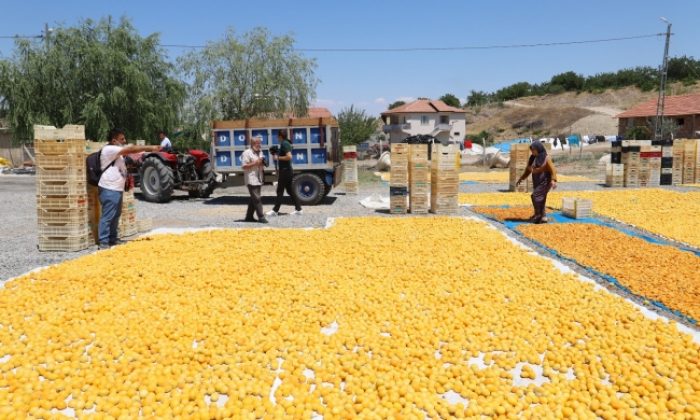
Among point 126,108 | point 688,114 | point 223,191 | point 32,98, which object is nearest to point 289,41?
point 126,108

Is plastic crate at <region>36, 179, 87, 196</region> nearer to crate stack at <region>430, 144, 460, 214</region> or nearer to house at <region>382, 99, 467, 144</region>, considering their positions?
crate stack at <region>430, 144, 460, 214</region>

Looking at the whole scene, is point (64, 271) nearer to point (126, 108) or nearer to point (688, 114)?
point (126, 108)

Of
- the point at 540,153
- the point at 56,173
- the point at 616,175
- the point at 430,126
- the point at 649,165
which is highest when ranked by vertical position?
the point at 430,126

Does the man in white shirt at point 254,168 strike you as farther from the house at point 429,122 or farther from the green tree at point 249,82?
the house at point 429,122

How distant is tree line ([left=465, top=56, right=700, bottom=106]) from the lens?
237 feet

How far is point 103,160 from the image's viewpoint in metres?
7.79

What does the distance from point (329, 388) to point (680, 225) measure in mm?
9161

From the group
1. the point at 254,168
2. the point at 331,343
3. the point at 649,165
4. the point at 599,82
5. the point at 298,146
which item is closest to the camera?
the point at 331,343

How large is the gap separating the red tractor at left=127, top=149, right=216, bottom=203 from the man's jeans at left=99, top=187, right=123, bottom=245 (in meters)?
6.08

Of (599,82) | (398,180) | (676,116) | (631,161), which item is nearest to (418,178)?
(398,180)

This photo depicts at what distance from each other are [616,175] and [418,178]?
32.1ft

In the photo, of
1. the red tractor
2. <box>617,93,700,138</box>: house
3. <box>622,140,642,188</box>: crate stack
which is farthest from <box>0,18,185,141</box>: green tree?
<box>617,93,700,138</box>: house

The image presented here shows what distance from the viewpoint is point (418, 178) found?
1170cm

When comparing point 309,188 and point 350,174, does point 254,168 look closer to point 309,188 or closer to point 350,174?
point 309,188
